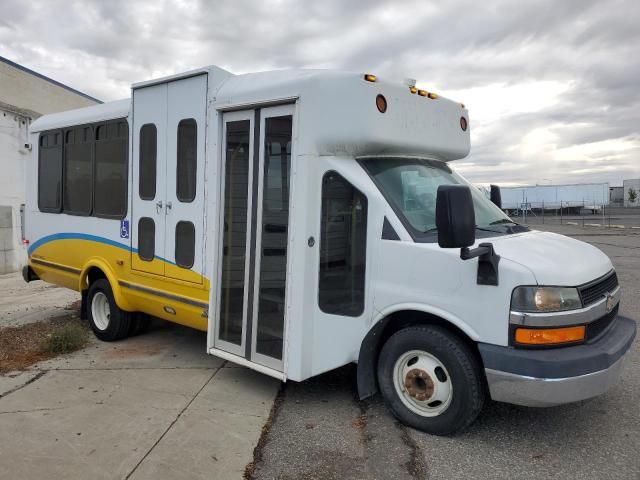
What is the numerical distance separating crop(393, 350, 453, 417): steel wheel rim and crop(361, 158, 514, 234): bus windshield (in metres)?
0.94

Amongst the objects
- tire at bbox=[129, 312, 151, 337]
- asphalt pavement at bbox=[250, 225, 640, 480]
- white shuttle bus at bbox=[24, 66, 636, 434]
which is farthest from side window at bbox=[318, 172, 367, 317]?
tire at bbox=[129, 312, 151, 337]

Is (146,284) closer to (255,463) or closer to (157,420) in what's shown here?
(157,420)

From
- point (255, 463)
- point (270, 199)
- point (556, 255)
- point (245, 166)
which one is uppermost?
point (245, 166)

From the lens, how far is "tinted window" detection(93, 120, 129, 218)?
19.2 feet

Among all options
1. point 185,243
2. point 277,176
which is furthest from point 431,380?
point 185,243

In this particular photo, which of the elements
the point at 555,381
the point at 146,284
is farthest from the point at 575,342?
the point at 146,284

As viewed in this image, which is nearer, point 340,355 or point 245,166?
point 340,355

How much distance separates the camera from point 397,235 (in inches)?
151

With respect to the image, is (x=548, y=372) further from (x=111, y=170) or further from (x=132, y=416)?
(x=111, y=170)

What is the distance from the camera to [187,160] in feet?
16.6

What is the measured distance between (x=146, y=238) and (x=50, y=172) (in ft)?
8.04

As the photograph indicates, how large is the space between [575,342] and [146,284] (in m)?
4.08

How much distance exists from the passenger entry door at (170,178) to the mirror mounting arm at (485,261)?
8.24 feet

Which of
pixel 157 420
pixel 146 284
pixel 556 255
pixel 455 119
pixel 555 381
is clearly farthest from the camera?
pixel 146 284
